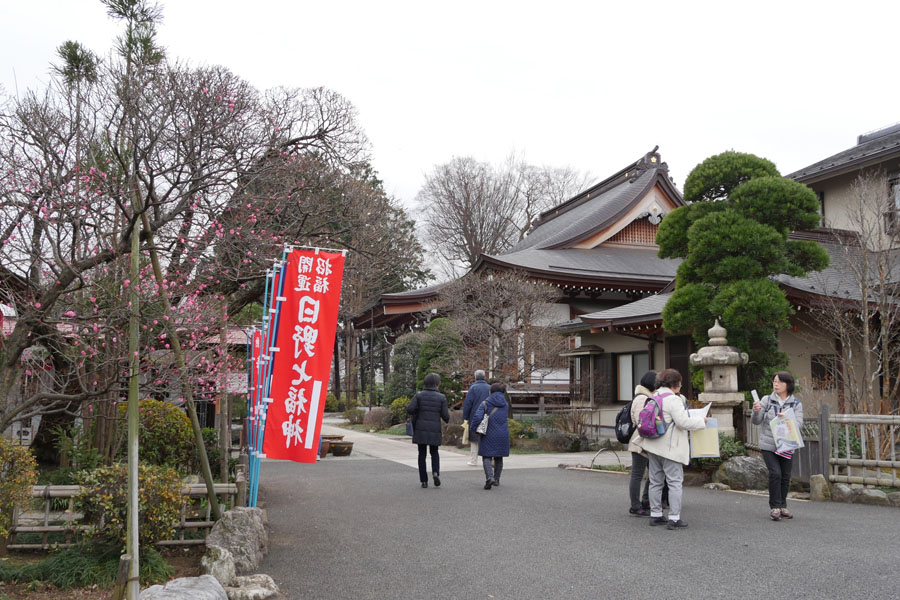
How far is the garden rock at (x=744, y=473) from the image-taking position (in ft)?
33.3

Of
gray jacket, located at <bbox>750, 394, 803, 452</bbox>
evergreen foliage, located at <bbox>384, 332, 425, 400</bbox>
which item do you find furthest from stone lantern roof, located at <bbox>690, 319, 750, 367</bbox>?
evergreen foliage, located at <bbox>384, 332, 425, 400</bbox>

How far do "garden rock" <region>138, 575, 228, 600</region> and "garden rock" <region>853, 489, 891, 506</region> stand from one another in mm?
7886

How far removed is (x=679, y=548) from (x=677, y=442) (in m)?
1.22

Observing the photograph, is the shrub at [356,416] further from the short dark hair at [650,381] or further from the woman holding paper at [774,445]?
the woman holding paper at [774,445]

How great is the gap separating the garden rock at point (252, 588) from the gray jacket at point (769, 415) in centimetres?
536

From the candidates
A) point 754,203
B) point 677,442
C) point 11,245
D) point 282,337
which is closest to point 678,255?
point 754,203

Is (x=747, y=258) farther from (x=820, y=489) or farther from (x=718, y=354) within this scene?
(x=820, y=489)

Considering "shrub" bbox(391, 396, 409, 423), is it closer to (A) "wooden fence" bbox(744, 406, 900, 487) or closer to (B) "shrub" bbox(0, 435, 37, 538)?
(A) "wooden fence" bbox(744, 406, 900, 487)

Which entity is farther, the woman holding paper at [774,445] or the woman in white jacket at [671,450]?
the woman holding paper at [774,445]

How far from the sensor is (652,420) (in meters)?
7.51

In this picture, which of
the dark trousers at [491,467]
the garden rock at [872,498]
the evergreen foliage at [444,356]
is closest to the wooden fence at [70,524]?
the dark trousers at [491,467]

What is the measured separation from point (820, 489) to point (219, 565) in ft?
25.2

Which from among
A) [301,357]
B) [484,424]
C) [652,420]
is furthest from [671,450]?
[301,357]

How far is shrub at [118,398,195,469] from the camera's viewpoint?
9.30m
